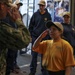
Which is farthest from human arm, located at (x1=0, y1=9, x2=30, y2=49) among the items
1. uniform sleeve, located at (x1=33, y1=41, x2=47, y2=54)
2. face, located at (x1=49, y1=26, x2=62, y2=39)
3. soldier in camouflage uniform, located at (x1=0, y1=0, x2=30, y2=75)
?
uniform sleeve, located at (x1=33, y1=41, x2=47, y2=54)

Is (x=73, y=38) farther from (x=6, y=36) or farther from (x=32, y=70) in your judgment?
(x=6, y=36)

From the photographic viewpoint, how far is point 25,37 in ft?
6.59

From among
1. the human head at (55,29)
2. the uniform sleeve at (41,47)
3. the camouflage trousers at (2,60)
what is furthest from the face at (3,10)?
the uniform sleeve at (41,47)

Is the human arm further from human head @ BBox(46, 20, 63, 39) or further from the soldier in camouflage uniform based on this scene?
human head @ BBox(46, 20, 63, 39)

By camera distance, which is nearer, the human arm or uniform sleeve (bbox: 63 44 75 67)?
the human arm

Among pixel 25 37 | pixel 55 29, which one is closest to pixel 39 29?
pixel 55 29

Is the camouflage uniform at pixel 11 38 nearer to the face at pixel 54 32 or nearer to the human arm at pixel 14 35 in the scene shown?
the human arm at pixel 14 35

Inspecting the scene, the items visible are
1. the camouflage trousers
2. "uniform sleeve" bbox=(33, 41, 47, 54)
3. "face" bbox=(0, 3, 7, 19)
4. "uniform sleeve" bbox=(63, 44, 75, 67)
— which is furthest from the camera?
"uniform sleeve" bbox=(33, 41, 47, 54)

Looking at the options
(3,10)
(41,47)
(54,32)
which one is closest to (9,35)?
(3,10)

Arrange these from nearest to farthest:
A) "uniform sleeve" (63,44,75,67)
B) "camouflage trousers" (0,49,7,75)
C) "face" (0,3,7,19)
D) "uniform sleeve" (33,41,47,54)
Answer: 1. "face" (0,3,7,19)
2. "camouflage trousers" (0,49,7,75)
3. "uniform sleeve" (63,44,75,67)
4. "uniform sleeve" (33,41,47,54)

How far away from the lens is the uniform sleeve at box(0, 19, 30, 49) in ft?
6.37

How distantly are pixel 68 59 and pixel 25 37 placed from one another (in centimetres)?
146

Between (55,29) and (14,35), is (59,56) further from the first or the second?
(14,35)

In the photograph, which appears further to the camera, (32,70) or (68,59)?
(32,70)
